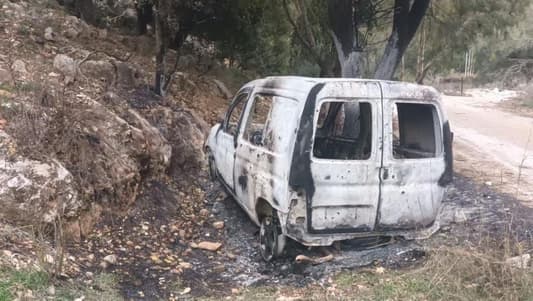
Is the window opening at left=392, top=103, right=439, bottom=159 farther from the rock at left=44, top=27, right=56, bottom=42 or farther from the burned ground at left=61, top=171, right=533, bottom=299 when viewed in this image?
the rock at left=44, top=27, right=56, bottom=42

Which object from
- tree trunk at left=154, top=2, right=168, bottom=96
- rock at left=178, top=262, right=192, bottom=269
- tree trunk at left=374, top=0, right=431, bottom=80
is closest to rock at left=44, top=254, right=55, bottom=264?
rock at left=178, top=262, right=192, bottom=269

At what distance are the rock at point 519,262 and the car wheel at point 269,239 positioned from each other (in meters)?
2.16

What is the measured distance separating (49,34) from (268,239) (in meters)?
6.04

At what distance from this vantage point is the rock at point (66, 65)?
26.6 feet

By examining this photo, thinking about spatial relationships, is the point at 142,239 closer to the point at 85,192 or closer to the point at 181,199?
the point at 85,192

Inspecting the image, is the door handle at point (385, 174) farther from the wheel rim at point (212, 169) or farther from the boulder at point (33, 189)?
the wheel rim at point (212, 169)

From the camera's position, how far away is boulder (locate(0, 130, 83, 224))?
5.16 metres

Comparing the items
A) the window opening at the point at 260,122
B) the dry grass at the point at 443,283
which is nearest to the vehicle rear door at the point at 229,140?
the window opening at the point at 260,122

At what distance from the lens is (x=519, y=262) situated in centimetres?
443

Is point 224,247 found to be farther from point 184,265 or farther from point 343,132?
point 343,132

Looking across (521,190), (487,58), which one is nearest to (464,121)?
(521,190)

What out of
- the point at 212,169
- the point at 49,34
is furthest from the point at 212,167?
the point at 49,34

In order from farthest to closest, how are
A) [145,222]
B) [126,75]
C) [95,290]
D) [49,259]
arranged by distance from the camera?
[126,75], [145,222], [49,259], [95,290]

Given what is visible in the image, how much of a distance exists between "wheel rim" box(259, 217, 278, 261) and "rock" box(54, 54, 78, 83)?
4073mm
